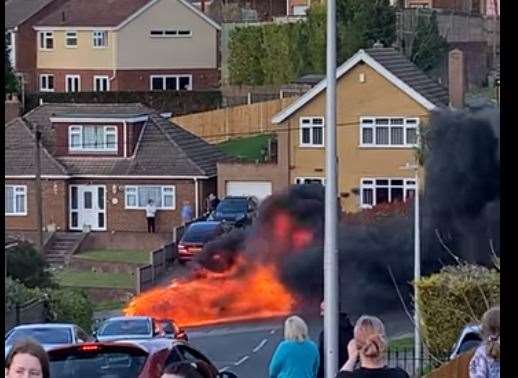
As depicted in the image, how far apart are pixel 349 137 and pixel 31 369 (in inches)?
1780

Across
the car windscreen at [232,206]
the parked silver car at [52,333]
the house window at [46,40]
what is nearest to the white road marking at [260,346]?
the parked silver car at [52,333]

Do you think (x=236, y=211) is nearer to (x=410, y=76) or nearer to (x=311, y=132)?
(x=311, y=132)

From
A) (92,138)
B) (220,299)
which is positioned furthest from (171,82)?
(220,299)

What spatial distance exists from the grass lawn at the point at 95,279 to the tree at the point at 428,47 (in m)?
20.6

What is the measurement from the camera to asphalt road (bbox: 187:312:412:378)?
27.4m

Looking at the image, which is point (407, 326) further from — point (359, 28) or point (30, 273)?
point (359, 28)

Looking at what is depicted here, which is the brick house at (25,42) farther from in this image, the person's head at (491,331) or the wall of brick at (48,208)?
the person's head at (491,331)

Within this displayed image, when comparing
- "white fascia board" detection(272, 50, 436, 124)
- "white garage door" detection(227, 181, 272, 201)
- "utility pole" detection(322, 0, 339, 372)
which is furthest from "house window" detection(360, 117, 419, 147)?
"utility pole" detection(322, 0, 339, 372)

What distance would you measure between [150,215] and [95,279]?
8.10m

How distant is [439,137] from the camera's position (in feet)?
145

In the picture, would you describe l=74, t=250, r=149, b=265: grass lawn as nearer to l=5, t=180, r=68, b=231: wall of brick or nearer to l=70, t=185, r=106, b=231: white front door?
l=5, t=180, r=68, b=231: wall of brick

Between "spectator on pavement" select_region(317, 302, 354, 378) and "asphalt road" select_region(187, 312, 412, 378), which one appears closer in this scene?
"spectator on pavement" select_region(317, 302, 354, 378)

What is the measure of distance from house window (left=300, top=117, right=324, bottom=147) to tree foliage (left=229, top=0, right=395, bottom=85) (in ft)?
34.2

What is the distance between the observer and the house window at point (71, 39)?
2869 inches
